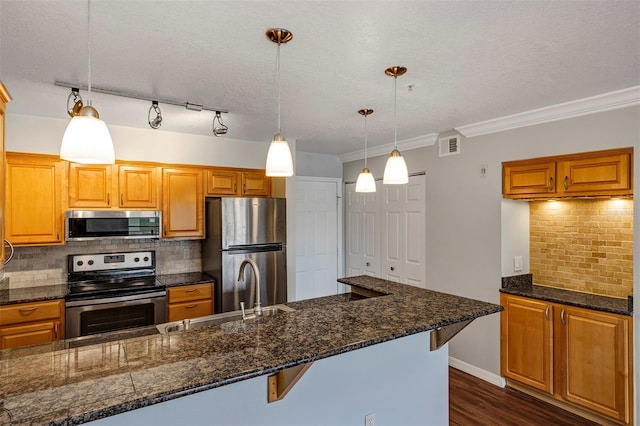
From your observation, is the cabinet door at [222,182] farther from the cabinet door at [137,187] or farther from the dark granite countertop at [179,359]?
the dark granite countertop at [179,359]

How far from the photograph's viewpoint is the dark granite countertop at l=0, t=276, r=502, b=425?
1000 millimetres

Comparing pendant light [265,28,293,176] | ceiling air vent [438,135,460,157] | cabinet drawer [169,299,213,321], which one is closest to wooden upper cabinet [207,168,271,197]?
cabinet drawer [169,299,213,321]

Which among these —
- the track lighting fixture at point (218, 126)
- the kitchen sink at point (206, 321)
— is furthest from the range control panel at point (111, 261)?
the kitchen sink at point (206, 321)

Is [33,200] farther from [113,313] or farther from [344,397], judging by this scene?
[344,397]

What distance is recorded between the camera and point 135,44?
72.9 inches

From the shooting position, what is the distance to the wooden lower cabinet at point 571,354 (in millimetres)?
2617

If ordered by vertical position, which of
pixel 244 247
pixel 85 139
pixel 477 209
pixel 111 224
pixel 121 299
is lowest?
pixel 121 299

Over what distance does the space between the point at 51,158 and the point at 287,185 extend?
223 centimetres

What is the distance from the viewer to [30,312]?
9.51 feet

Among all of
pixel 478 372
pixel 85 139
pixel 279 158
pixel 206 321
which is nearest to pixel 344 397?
pixel 206 321

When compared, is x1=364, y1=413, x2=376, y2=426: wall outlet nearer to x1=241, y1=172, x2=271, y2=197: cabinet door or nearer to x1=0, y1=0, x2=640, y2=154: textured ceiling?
x1=0, y1=0, x2=640, y2=154: textured ceiling

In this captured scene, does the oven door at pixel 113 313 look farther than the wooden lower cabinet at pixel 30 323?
Yes

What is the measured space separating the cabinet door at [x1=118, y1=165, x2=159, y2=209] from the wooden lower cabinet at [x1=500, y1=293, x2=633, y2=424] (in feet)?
11.5

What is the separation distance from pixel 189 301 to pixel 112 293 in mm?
675
